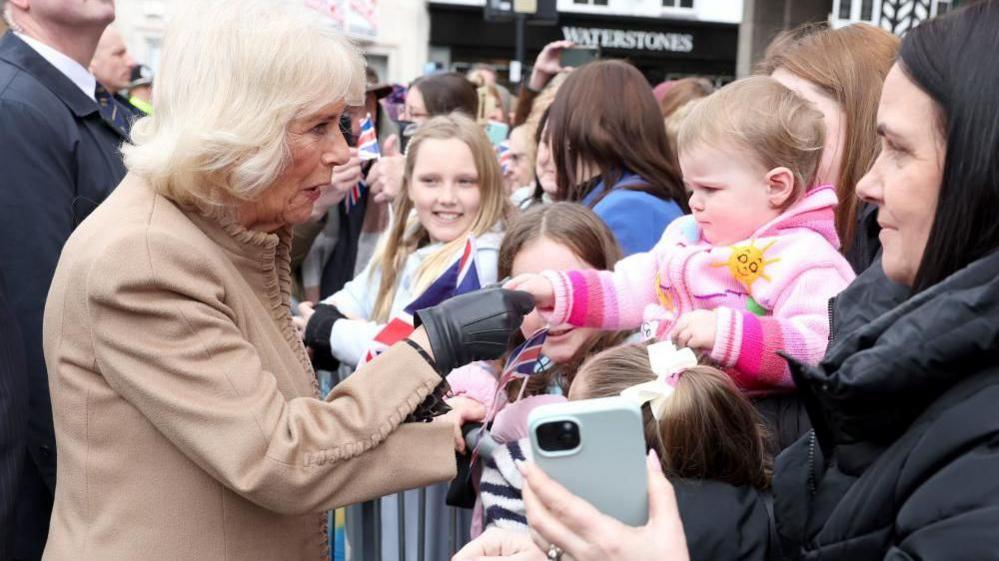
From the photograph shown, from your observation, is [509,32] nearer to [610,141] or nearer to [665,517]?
[610,141]

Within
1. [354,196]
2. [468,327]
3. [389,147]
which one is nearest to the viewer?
[468,327]

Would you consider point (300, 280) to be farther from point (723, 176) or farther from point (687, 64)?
point (687, 64)

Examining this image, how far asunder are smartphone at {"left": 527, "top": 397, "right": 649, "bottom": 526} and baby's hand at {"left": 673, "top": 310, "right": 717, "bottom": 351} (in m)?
0.77

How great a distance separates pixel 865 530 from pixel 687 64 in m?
26.9

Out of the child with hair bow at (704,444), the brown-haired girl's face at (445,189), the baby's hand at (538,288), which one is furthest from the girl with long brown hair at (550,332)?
the brown-haired girl's face at (445,189)

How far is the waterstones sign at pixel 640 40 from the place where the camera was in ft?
86.4

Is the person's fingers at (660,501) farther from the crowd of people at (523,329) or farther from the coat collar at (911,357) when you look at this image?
the coat collar at (911,357)

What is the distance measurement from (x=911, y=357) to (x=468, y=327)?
0.98 metres

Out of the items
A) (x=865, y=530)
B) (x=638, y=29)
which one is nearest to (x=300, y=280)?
(x=865, y=530)

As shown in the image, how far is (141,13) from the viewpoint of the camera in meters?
21.2

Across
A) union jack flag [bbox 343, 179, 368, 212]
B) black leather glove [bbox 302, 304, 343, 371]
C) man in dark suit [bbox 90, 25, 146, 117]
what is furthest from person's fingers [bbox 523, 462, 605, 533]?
man in dark suit [bbox 90, 25, 146, 117]

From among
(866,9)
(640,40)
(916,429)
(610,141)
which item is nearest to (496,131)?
(866,9)

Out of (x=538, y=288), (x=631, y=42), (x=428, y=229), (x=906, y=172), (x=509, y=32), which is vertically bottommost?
(x=631, y=42)

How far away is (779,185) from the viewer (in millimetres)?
2340
